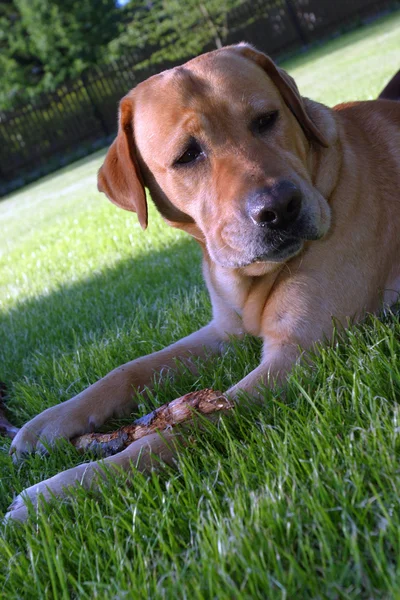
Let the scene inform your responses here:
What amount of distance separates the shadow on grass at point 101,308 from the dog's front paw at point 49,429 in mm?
805

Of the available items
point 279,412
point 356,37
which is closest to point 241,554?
point 279,412

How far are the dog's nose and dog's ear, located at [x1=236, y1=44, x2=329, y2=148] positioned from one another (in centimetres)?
56

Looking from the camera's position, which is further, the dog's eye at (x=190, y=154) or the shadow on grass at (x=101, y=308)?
the shadow on grass at (x=101, y=308)

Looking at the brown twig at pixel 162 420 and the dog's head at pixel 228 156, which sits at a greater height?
the dog's head at pixel 228 156

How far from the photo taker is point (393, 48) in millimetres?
14578

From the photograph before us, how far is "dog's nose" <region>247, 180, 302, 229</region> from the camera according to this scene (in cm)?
250

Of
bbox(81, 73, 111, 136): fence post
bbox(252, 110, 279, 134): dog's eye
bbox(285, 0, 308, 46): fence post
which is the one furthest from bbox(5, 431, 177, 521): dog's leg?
bbox(285, 0, 308, 46): fence post

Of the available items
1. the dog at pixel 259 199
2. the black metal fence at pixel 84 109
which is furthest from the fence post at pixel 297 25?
the dog at pixel 259 199

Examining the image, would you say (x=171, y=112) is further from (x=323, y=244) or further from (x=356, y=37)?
(x=356, y=37)

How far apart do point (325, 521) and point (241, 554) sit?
212 mm

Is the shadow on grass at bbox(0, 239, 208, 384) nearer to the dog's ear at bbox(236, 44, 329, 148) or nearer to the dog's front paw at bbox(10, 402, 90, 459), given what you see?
the dog's front paw at bbox(10, 402, 90, 459)

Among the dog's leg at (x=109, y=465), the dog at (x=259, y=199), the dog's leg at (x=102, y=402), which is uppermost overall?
the dog at (x=259, y=199)

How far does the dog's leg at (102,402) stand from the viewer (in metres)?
2.90

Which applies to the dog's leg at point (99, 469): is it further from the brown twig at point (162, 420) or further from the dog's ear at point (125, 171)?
the dog's ear at point (125, 171)
